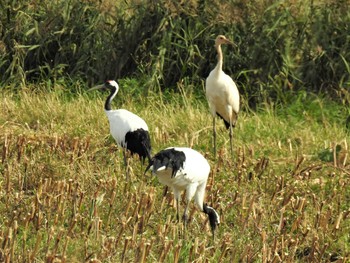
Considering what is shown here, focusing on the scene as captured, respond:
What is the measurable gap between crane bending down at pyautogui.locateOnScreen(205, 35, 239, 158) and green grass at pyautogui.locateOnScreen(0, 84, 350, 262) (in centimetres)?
15

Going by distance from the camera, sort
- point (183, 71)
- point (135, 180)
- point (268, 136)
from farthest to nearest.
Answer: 1. point (183, 71)
2. point (268, 136)
3. point (135, 180)

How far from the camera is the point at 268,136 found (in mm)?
8758

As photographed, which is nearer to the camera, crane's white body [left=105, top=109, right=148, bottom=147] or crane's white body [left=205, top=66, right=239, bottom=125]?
crane's white body [left=105, top=109, right=148, bottom=147]

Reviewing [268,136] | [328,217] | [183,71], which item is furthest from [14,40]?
[328,217]

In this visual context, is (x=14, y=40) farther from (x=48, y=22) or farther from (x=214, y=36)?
(x=214, y=36)

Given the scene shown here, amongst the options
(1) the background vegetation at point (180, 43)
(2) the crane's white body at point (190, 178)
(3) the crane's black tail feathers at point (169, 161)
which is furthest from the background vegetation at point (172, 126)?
(3) the crane's black tail feathers at point (169, 161)

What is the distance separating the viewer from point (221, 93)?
29.6ft

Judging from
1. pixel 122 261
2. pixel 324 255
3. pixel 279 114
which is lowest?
pixel 279 114

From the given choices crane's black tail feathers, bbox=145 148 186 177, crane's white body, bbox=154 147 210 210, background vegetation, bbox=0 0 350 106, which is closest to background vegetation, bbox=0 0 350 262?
background vegetation, bbox=0 0 350 106

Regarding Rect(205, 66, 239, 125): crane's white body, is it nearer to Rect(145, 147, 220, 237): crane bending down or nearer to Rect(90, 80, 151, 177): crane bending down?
Rect(90, 80, 151, 177): crane bending down

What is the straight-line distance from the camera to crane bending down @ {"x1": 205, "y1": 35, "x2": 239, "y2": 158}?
901 cm

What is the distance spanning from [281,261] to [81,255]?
3.41ft

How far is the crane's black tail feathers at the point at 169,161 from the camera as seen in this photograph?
592cm

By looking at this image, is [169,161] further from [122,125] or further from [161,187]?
[122,125]
